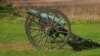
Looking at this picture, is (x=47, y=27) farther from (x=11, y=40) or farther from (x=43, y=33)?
(x=11, y=40)

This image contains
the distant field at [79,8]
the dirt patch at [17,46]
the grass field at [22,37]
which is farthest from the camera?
the distant field at [79,8]

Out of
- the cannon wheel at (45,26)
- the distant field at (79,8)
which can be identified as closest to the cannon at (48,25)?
the cannon wheel at (45,26)

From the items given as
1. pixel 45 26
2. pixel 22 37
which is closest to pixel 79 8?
pixel 22 37

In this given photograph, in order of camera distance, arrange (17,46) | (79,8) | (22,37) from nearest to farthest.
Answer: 1. (17,46)
2. (22,37)
3. (79,8)

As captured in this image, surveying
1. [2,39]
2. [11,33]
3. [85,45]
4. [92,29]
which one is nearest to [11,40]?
[2,39]

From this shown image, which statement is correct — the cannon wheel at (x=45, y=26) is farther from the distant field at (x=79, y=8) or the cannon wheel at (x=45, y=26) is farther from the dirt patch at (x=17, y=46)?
the distant field at (x=79, y=8)

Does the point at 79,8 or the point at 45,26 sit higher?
the point at 45,26

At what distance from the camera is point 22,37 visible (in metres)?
14.4

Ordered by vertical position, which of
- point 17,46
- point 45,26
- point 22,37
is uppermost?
point 45,26

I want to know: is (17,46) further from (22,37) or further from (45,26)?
(22,37)

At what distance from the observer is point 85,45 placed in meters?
12.5

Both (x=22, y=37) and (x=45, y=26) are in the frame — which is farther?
(x=22, y=37)

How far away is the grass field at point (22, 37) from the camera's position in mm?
11305

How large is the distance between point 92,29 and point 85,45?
4523 millimetres
